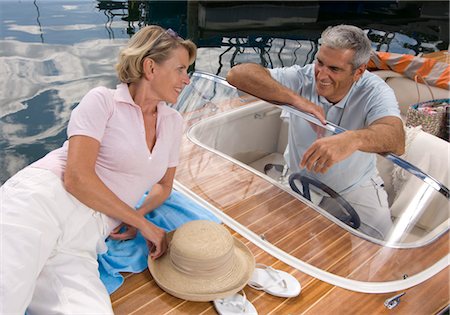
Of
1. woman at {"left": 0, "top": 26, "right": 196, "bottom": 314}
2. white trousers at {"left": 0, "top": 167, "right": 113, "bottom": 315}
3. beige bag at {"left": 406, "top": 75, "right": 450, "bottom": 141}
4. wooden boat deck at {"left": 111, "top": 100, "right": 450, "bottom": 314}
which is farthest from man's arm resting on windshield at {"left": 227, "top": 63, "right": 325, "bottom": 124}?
beige bag at {"left": 406, "top": 75, "right": 450, "bottom": 141}

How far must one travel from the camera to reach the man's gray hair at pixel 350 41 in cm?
209

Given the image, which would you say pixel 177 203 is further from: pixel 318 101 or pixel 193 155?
pixel 318 101

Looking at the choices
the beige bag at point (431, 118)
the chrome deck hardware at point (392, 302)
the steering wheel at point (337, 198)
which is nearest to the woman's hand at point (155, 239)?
the steering wheel at point (337, 198)

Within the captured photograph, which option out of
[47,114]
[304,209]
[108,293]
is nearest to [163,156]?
[108,293]

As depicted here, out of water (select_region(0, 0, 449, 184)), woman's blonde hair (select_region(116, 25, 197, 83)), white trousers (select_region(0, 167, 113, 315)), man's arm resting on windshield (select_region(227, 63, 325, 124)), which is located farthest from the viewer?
water (select_region(0, 0, 449, 184))

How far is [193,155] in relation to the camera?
2270 millimetres

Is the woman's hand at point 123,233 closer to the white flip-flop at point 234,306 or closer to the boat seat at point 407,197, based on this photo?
the white flip-flop at point 234,306

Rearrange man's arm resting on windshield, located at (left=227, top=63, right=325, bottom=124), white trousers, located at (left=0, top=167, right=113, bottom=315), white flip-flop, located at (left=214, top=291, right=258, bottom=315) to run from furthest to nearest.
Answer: man's arm resting on windshield, located at (left=227, top=63, right=325, bottom=124), white flip-flop, located at (left=214, top=291, right=258, bottom=315), white trousers, located at (left=0, top=167, right=113, bottom=315)

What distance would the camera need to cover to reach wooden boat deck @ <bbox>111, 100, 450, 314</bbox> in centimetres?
150

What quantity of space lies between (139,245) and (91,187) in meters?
0.36

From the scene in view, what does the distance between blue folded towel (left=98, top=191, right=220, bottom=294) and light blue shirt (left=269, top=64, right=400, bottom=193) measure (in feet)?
1.64

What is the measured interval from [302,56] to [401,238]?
8458 millimetres

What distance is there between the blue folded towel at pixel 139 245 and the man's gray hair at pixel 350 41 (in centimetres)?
101

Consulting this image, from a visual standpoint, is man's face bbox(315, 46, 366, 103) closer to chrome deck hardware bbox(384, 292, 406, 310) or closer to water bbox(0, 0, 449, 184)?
chrome deck hardware bbox(384, 292, 406, 310)
